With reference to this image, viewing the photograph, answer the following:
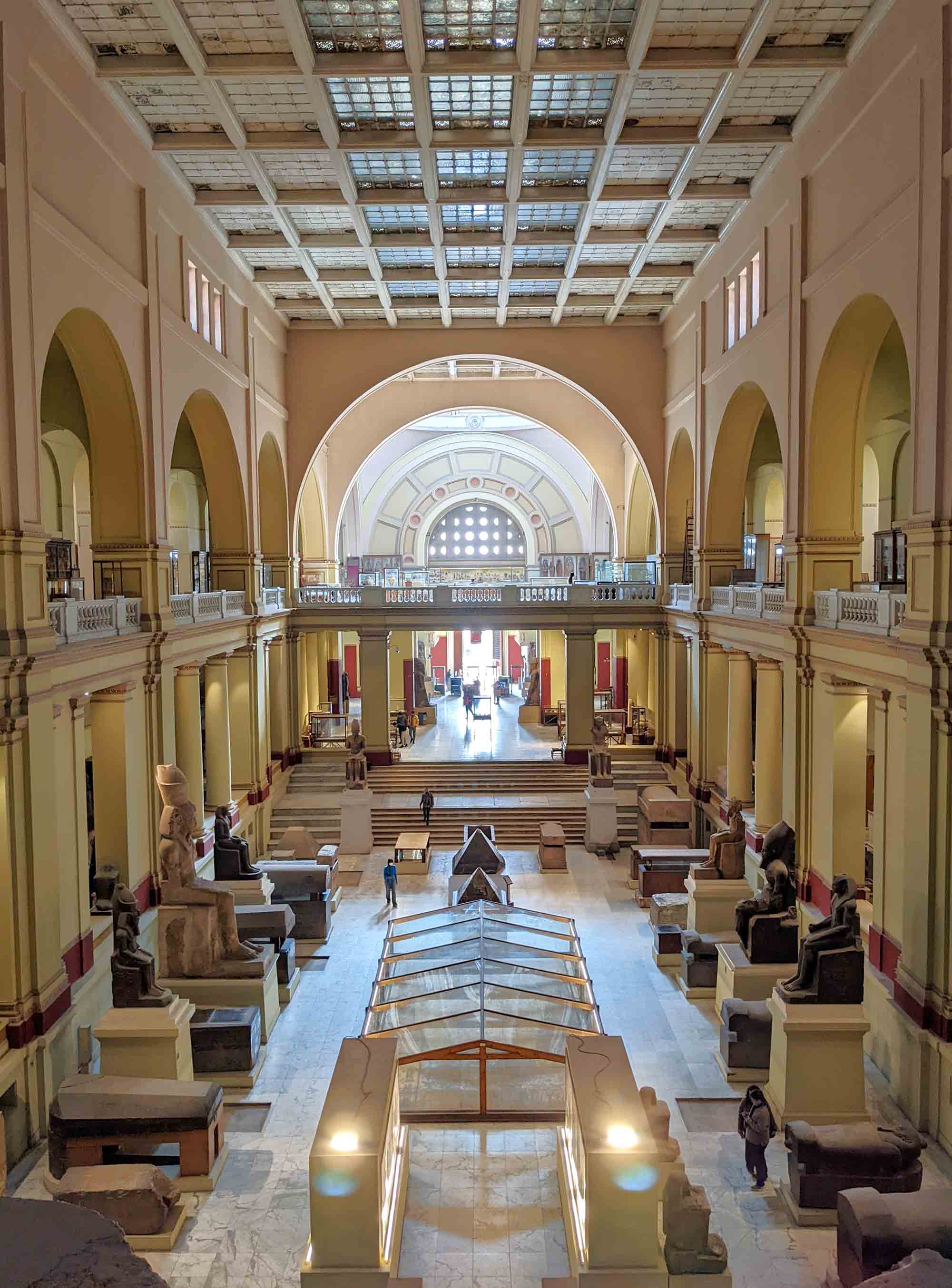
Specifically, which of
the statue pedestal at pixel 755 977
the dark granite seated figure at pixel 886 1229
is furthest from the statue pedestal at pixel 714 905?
the dark granite seated figure at pixel 886 1229

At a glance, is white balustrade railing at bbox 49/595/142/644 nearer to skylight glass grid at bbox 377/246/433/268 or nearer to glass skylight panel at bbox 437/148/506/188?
glass skylight panel at bbox 437/148/506/188

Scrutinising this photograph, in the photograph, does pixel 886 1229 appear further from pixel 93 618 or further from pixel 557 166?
pixel 557 166

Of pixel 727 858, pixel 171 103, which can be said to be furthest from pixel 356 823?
pixel 171 103

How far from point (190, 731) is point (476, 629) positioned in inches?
385

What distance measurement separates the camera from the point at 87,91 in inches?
478

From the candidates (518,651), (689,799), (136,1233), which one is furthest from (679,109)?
(518,651)

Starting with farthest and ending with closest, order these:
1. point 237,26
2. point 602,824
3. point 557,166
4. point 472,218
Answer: point 602,824
point 472,218
point 557,166
point 237,26

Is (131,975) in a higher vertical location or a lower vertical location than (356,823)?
higher

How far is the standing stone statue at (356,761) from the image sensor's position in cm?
2119

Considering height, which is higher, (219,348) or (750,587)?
(219,348)

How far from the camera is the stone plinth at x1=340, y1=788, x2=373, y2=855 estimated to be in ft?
68.4

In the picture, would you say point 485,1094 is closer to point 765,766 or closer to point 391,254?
point 765,766

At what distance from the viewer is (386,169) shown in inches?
637

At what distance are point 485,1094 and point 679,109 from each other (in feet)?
42.7
